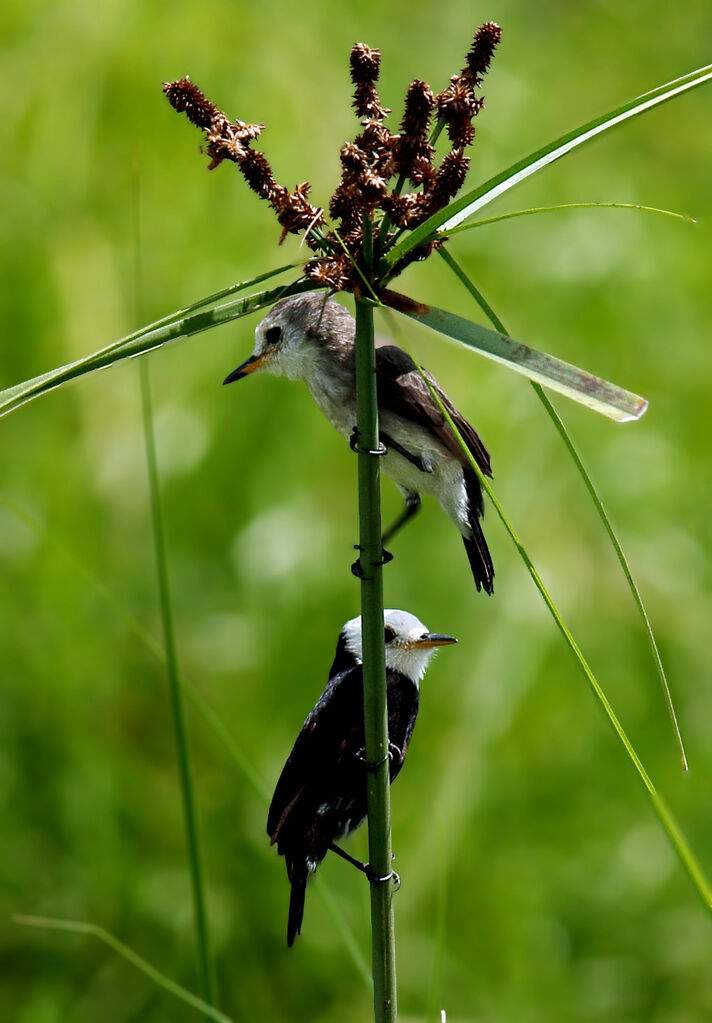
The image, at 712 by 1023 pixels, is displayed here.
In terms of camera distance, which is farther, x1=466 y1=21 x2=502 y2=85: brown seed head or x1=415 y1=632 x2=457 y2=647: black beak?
x1=415 y1=632 x2=457 y2=647: black beak

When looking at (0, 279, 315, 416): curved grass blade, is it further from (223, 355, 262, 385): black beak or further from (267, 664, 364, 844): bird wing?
(223, 355, 262, 385): black beak

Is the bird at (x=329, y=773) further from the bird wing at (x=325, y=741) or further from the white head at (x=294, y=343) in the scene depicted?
the white head at (x=294, y=343)

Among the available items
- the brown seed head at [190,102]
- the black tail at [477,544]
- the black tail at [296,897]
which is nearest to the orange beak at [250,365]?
the black tail at [477,544]

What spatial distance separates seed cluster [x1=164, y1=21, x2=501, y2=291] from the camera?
0.73 m

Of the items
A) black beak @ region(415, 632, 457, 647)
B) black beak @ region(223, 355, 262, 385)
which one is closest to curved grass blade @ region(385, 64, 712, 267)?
black beak @ region(415, 632, 457, 647)

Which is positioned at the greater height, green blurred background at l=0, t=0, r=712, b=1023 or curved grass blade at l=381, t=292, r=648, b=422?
green blurred background at l=0, t=0, r=712, b=1023

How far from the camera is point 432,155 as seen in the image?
0.76m

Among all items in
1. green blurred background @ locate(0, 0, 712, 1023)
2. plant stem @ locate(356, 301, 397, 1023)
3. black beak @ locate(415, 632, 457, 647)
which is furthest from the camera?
green blurred background @ locate(0, 0, 712, 1023)

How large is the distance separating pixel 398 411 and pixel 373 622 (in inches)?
27.9

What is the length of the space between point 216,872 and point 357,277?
2266 mm

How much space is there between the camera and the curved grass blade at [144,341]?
722mm

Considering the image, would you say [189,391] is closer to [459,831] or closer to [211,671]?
[211,671]

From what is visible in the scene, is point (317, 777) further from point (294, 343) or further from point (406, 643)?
point (294, 343)

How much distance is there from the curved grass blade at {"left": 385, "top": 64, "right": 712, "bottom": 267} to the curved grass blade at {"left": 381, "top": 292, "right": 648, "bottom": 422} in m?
0.05
